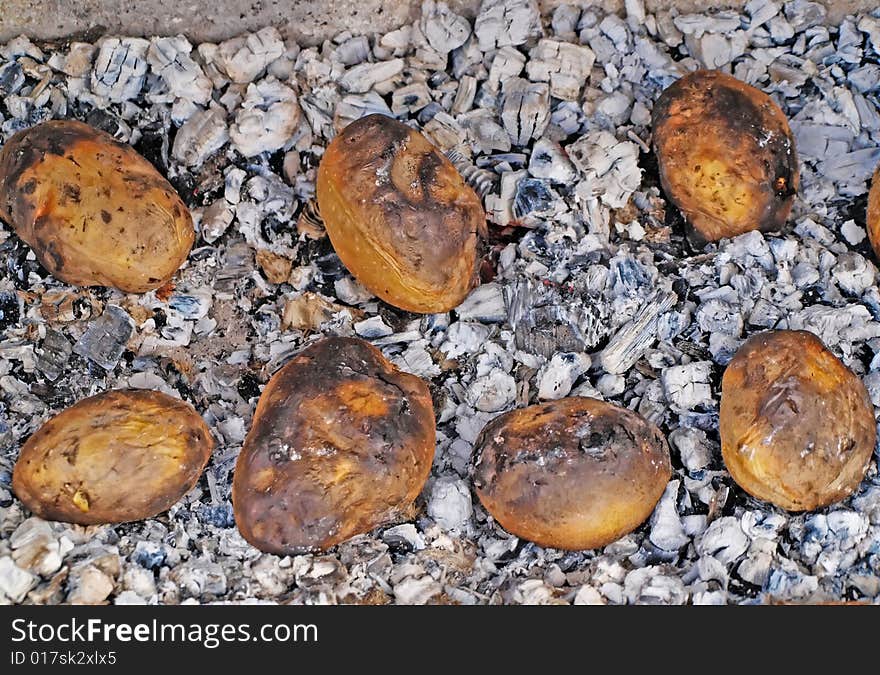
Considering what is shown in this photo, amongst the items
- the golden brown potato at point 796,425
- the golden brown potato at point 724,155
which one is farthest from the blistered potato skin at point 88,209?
the golden brown potato at point 796,425

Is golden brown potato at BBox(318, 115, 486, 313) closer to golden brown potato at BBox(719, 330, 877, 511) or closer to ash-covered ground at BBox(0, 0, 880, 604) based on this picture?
ash-covered ground at BBox(0, 0, 880, 604)

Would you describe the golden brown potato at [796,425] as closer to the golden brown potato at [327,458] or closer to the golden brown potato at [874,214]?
the golden brown potato at [874,214]

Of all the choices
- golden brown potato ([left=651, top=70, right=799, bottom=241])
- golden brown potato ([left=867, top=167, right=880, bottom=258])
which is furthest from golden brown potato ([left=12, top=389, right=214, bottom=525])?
golden brown potato ([left=867, top=167, right=880, bottom=258])

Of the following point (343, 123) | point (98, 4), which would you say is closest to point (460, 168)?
point (343, 123)

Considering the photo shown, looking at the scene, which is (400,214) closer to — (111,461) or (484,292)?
(484,292)

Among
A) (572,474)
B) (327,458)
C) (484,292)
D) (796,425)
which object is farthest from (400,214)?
(796,425)

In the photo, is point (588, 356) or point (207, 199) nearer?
point (588, 356)
